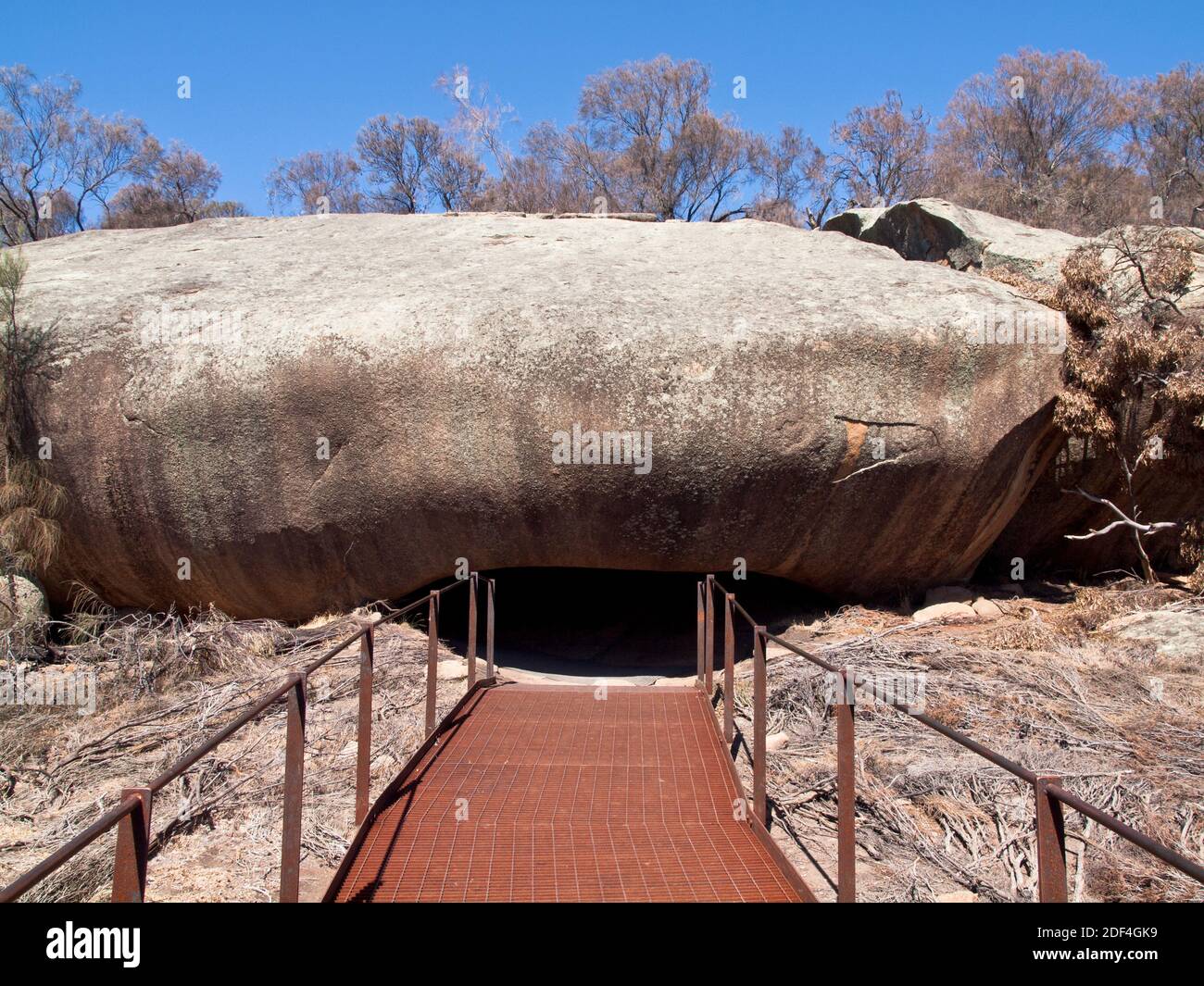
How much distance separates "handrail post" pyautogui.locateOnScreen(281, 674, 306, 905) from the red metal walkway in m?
0.32

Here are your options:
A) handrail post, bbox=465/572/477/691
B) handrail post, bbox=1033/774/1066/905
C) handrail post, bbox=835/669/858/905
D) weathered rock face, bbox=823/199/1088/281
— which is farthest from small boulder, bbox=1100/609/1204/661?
handrail post, bbox=1033/774/1066/905

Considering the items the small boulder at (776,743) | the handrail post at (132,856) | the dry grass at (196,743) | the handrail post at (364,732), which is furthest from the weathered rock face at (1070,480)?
the handrail post at (132,856)

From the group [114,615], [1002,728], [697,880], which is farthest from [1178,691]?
[114,615]

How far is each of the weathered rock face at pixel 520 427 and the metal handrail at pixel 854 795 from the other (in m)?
1.53

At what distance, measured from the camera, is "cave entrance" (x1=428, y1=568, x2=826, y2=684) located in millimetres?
8781

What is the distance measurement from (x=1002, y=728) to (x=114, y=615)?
7.16 metres

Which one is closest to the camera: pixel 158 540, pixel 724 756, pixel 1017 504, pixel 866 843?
pixel 866 843

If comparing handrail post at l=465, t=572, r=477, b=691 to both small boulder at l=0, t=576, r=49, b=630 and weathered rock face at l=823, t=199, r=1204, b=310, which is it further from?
weathered rock face at l=823, t=199, r=1204, b=310

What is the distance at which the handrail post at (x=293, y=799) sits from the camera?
3299 mm

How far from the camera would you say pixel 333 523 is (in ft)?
25.5

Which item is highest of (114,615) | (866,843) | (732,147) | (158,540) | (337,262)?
(732,147)

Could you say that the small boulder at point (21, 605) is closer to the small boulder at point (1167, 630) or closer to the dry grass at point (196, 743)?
the dry grass at point (196, 743)

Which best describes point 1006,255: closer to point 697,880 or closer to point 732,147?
point 697,880
